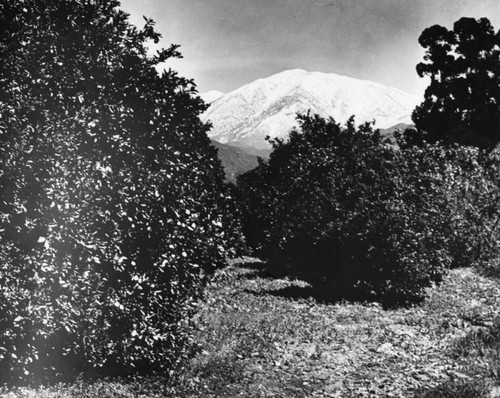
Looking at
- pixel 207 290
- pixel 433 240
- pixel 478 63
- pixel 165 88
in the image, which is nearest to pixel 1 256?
pixel 165 88

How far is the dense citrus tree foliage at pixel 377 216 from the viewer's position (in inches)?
457

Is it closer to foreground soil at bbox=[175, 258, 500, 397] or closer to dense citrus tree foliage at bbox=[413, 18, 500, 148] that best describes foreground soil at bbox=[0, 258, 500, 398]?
foreground soil at bbox=[175, 258, 500, 397]

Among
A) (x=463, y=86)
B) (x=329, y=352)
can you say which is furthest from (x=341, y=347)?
(x=463, y=86)

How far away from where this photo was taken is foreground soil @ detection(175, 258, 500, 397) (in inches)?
261

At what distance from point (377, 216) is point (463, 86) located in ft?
80.7

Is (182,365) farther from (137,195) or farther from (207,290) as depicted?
(207,290)

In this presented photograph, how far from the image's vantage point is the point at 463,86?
3136cm

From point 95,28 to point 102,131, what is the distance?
152cm

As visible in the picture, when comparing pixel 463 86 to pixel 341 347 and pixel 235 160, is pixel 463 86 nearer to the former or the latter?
pixel 341 347

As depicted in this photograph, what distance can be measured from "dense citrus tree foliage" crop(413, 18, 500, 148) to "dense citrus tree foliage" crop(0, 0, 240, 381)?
27470mm

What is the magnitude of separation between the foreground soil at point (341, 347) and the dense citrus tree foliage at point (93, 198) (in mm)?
1281

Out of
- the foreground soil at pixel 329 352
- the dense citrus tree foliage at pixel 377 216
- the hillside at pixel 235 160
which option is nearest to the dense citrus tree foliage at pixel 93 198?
the foreground soil at pixel 329 352

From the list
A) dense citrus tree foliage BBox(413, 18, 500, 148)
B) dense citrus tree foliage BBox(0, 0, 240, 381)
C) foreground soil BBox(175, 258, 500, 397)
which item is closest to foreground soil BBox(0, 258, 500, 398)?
foreground soil BBox(175, 258, 500, 397)

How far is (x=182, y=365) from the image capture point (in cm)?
702
